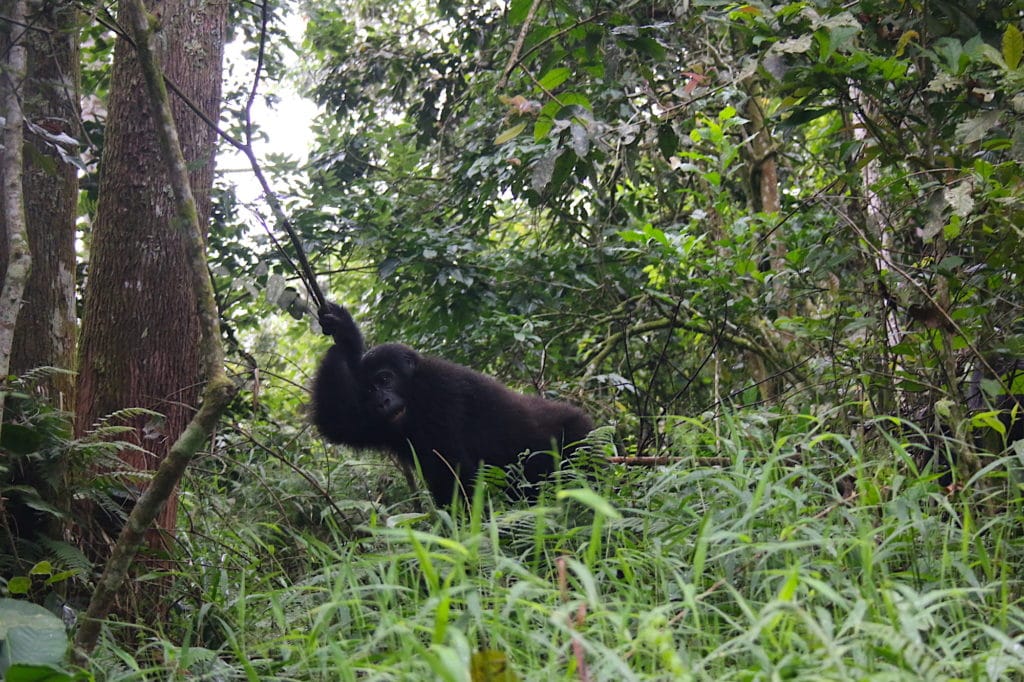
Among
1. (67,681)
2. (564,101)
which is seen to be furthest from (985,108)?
(67,681)

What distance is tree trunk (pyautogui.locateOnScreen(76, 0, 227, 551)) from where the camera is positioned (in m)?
4.04

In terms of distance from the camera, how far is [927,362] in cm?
405

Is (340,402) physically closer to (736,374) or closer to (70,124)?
(70,124)

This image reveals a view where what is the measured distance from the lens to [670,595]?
2822mm

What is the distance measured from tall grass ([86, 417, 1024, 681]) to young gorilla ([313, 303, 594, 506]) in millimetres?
1695

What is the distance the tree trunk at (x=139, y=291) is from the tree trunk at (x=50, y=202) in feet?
0.52

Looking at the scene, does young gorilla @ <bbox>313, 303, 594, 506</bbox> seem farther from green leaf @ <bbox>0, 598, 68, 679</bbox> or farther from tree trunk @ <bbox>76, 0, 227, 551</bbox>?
green leaf @ <bbox>0, 598, 68, 679</bbox>

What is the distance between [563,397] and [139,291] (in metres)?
3.22

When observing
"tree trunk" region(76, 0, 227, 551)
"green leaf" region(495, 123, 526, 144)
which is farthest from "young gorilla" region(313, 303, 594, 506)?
"green leaf" region(495, 123, 526, 144)

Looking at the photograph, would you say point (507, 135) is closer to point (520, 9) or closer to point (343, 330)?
point (520, 9)

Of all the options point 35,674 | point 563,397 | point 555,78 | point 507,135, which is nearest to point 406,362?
point 563,397

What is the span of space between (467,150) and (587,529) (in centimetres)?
421

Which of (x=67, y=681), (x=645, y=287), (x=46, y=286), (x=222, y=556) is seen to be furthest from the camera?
(x=645, y=287)

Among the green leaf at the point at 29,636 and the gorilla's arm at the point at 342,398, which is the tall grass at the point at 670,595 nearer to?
the green leaf at the point at 29,636
